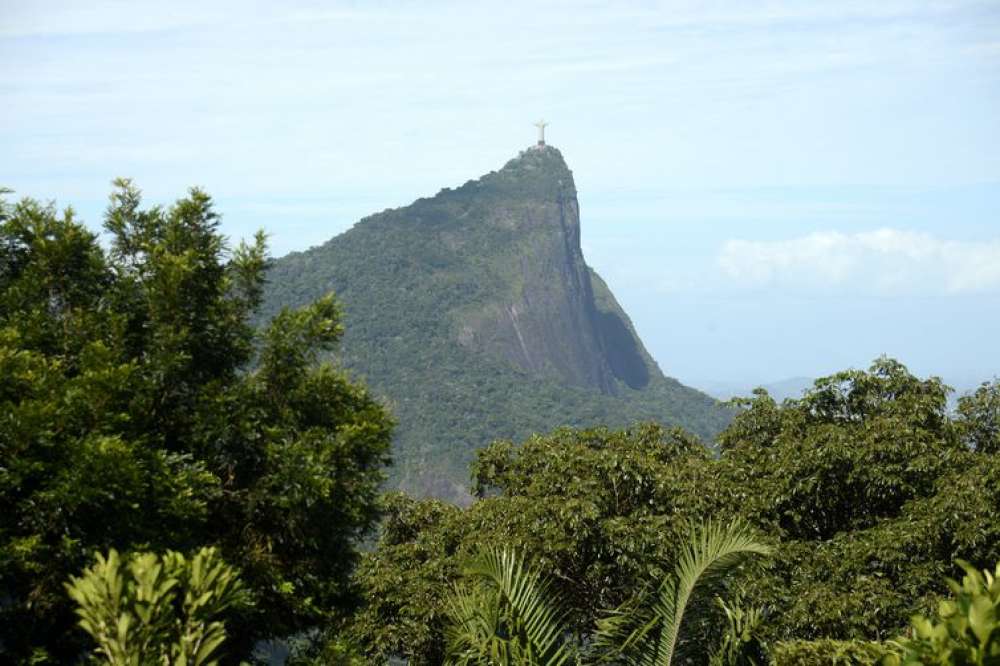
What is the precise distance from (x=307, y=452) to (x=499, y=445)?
384 inches

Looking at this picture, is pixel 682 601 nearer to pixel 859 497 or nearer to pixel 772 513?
pixel 772 513

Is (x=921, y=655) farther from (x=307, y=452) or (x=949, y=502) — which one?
(x=949, y=502)

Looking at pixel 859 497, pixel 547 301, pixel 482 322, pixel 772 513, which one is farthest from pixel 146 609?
pixel 547 301

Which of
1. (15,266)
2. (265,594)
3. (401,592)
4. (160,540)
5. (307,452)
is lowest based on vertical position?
(401,592)

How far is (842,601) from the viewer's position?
15.0 meters

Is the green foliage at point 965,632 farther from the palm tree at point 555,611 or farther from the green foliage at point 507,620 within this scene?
the green foliage at point 507,620

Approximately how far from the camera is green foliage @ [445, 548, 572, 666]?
6770mm

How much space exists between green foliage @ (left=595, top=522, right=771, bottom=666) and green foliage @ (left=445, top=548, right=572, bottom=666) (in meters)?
0.43

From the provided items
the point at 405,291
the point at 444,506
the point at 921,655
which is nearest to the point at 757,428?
the point at 444,506

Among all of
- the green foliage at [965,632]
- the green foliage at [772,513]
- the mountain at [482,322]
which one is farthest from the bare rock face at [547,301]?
the green foliage at [965,632]

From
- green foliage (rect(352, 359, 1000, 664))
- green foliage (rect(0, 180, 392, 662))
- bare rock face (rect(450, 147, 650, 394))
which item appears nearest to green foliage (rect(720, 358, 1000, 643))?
green foliage (rect(352, 359, 1000, 664))

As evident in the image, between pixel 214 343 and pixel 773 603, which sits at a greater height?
pixel 214 343

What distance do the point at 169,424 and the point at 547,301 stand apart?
150677 millimetres

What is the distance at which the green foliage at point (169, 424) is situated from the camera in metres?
9.76
